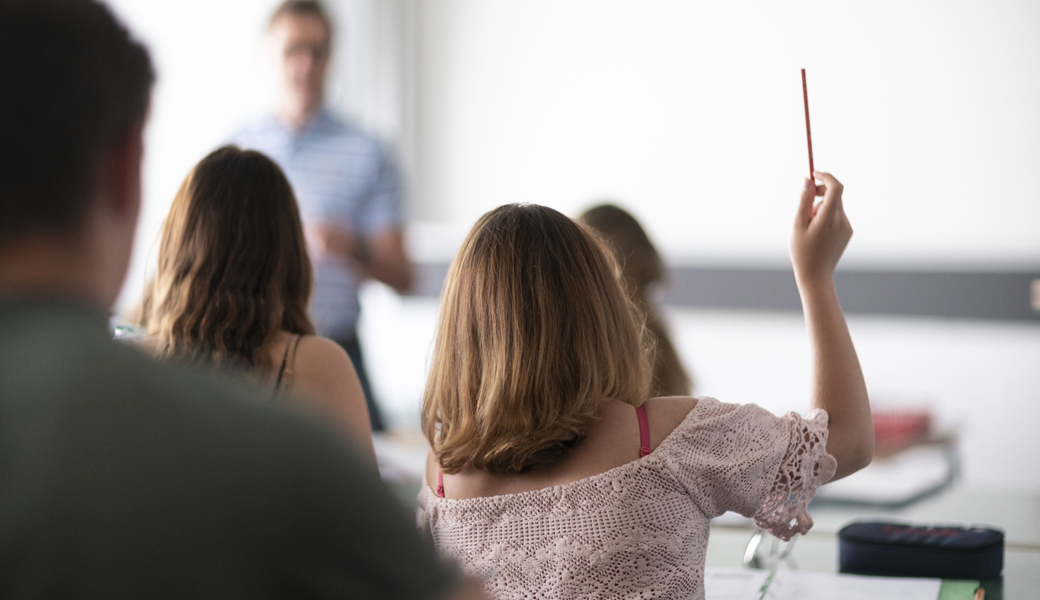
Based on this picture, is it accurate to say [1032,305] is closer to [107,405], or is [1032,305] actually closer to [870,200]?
[870,200]

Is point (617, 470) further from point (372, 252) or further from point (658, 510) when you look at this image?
point (372, 252)

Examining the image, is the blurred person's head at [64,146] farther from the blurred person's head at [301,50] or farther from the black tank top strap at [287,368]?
the blurred person's head at [301,50]

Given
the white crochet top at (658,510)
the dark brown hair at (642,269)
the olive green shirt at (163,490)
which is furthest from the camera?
the dark brown hair at (642,269)

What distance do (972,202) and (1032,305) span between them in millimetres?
443

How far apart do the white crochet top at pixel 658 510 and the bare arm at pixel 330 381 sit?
36cm

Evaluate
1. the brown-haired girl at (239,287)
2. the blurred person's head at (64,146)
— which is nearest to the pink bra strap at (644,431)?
the brown-haired girl at (239,287)

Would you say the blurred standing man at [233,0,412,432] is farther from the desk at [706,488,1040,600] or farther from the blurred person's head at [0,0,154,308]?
the blurred person's head at [0,0,154,308]

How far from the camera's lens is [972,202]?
3455 millimetres

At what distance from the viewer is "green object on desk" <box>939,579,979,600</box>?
1155 millimetres

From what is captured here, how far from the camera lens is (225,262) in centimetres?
132

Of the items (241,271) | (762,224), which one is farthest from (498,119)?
(241,271)

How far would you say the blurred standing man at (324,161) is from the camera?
2660mm

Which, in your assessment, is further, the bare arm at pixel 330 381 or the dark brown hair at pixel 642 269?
the dark brown hair at pixel 642 269

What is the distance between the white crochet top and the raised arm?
1.7 inches
